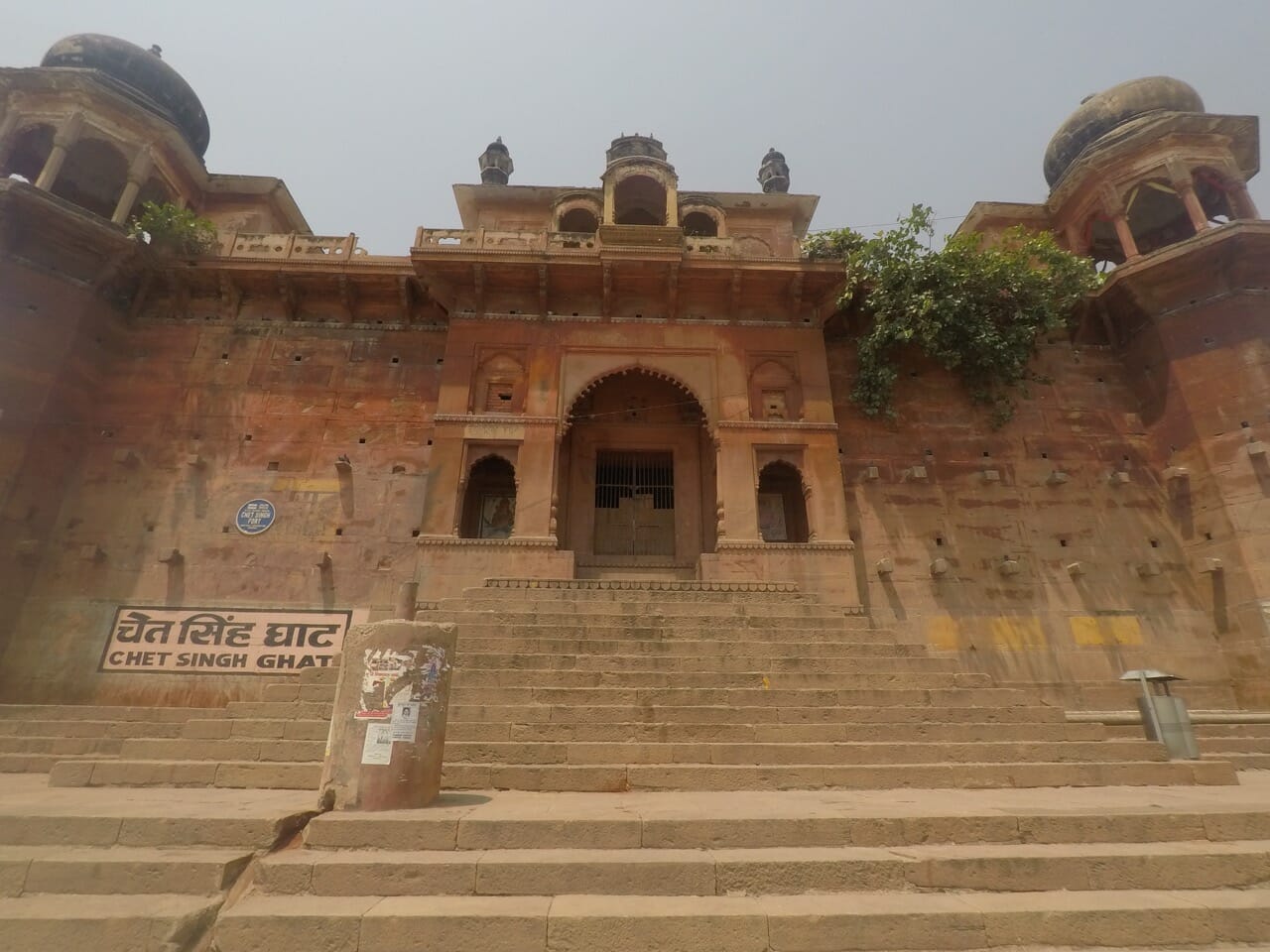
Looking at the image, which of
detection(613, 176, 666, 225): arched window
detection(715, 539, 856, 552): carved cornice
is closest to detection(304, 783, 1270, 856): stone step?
detection(715, 539, 856, 552): carved cornice

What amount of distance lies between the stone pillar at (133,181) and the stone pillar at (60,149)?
2.94ft

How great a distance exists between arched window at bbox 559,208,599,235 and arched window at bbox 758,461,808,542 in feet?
23.6

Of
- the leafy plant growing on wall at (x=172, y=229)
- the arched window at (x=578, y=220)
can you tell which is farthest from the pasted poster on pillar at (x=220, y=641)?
the arched window at (x=578, y=220)

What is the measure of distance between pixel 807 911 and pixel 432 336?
12364mm

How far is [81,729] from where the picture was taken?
709 cm

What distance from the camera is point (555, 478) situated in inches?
438

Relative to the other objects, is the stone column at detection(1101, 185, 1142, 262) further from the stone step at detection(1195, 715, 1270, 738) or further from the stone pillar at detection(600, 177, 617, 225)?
the stone pillar at detection(600, 177, 617, 225)

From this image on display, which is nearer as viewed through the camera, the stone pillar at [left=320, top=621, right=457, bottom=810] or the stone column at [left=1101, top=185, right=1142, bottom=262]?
the stone pillar at [left=320, top=621, right=457, bottom=810]

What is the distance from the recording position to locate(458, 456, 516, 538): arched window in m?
12.3

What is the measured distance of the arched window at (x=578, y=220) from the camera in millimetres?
14602

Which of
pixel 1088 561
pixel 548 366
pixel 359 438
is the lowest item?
pixel 1088 561

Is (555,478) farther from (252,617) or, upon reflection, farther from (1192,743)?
(1192,743)

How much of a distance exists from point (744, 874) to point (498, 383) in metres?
10.2

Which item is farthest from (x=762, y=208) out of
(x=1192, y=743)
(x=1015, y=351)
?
(x=1192, y=743)
